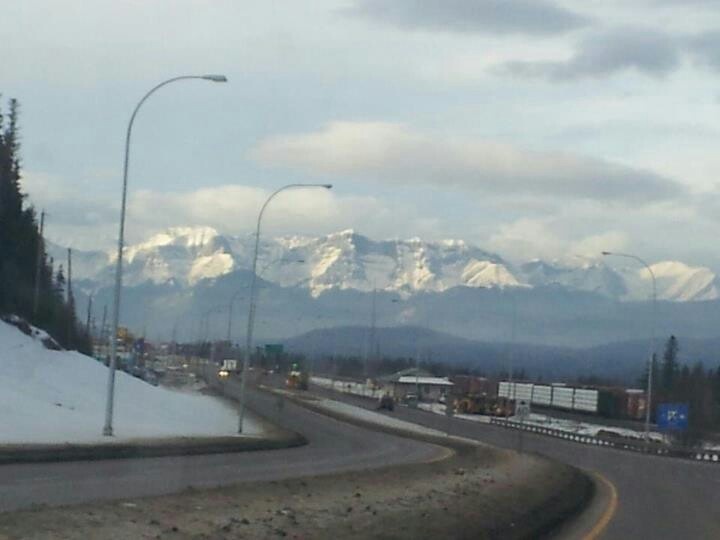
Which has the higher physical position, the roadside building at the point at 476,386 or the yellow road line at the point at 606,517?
the yellow road line at the point at 606,517

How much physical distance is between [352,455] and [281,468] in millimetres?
12424

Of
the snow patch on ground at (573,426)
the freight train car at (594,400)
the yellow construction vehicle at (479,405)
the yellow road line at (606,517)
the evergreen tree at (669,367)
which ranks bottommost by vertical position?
the snow patch on ground at (573,426)

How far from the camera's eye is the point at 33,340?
72.7m

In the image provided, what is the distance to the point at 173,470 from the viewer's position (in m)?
32.2

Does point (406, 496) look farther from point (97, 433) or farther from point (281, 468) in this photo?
point (97, 433)

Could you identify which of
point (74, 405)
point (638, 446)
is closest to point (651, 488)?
point (74, 405)

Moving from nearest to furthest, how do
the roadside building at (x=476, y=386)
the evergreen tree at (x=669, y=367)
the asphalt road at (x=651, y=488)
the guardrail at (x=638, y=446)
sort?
1. the asphalt road at (x=651, y=488)
2. the guardrail at (x=638, y=446)
3. the evergreen tree at (x=669, y=367)
4. the roadside building at (x=476, y=386)

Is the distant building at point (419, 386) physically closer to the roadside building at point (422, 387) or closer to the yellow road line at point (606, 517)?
the roadside building at point (422, 387)

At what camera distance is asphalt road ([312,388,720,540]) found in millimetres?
25527

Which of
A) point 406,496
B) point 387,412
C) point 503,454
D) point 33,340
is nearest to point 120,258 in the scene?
point 503,454

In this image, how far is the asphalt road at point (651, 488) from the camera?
25.5 metres

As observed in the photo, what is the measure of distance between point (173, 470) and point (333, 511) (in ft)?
39.0

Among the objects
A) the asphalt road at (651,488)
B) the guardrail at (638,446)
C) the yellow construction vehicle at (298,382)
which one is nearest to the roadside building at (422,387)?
the yellow construction vehicle at (298,382)

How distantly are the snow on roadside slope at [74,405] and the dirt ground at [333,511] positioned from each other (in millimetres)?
14881
